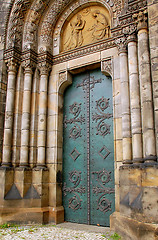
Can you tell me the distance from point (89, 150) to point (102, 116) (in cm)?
92

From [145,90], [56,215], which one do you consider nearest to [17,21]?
[145,90]

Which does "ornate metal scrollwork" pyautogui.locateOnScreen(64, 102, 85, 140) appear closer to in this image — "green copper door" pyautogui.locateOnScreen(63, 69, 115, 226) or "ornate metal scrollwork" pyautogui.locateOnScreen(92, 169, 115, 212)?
"green copper door" pyautogui.locateOnScreen(63, 69, 115, 226)

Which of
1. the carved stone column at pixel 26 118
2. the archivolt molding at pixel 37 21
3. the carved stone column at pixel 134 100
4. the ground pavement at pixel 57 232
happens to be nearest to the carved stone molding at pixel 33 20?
the archivolt molding at pixel 37 21

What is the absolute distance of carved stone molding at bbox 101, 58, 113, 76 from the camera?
5.65m

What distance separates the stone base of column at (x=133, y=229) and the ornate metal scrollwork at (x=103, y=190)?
711 millimetres

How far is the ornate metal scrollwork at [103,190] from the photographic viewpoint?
5.34 meters

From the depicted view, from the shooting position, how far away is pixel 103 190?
A: 17.9 ft

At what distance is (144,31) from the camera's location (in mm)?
4668

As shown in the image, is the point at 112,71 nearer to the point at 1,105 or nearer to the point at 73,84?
the point at 73,84

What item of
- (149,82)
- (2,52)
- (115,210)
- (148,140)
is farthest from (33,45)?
(115,210)

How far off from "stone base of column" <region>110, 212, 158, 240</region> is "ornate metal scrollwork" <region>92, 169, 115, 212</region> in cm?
71

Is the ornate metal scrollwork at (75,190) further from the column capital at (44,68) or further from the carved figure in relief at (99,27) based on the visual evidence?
the carved figure in relief at (99,27)

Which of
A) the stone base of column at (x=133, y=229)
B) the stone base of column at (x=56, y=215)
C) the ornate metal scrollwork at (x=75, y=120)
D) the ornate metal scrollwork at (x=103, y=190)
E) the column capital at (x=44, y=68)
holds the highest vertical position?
the column capital at (x=44, y=68)

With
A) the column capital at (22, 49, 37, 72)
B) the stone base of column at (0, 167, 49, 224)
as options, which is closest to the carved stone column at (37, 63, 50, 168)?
the column capital at (22, 49, 37, 72)
